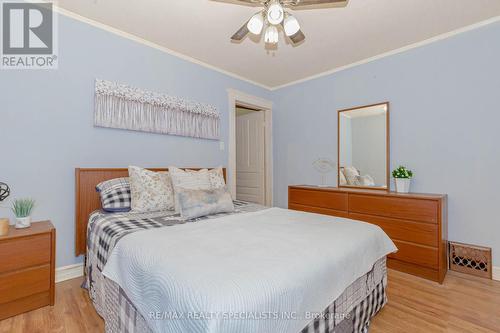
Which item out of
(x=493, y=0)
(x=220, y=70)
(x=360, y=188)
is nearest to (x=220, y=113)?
(x=220, y=70)

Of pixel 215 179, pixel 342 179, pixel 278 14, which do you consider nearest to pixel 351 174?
pixel 342 179

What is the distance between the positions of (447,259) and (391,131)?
4.87 ft

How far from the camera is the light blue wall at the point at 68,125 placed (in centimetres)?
197

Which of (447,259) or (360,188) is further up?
(360,188)

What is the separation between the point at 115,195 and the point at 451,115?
3.39 m

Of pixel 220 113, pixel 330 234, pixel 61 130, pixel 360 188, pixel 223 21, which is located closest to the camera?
pixel 330 234

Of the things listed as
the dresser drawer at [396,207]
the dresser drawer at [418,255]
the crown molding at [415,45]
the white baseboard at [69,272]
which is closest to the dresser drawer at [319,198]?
the dresser drawer at [396,207]

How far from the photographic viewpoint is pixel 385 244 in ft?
5.49

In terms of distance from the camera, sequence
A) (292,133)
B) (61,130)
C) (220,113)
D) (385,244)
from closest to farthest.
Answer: (385,244) < (61,130) < (220,113) < (292,133)

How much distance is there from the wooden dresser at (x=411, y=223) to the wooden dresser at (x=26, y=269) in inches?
113

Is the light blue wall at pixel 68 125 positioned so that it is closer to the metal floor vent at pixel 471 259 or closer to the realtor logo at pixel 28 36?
the realtor logo at pixel 28 36

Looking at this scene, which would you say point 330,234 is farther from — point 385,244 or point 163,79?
point 163,79

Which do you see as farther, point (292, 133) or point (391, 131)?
point (292, 133)

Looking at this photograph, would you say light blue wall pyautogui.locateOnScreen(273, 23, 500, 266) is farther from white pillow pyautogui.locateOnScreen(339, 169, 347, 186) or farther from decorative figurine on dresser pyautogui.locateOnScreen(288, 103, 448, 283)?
white pillow pyautogui.locateOnScreen(339, 169, 347, 186)
